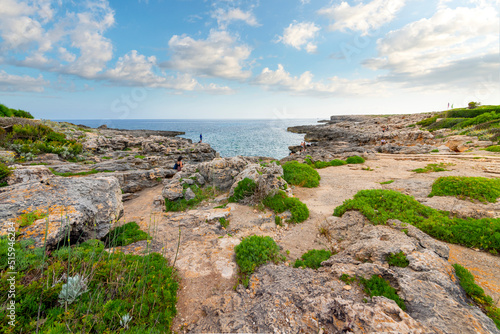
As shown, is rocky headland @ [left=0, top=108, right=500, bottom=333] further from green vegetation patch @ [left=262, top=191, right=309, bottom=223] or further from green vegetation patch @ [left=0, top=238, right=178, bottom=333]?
green vegetation patch @ [left=0, top=238, right=178, bottom=333]

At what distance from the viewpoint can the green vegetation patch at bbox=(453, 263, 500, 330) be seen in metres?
3.56

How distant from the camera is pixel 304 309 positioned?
373 centimetres

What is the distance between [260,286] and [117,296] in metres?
3.01

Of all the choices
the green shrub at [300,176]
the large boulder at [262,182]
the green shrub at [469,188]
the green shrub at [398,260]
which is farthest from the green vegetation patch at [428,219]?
the green shrub at [300,176]

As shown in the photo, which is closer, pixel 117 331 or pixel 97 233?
pixel 117 331

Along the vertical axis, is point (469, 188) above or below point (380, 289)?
above

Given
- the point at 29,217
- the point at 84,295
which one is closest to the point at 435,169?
the point at 84,295

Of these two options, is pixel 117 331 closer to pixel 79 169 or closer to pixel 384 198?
pixel 384 198

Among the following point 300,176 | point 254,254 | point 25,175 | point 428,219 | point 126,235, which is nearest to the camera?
point 254,254

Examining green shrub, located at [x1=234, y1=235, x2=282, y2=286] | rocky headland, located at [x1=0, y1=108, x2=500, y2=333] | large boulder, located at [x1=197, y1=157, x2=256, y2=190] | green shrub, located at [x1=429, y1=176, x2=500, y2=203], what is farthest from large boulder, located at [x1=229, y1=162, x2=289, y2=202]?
green shrub, located at [x1=429, y1=176, x2=500, y2=203]

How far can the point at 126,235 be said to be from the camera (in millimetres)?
6824

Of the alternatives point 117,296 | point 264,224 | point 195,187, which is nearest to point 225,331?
point 117,296

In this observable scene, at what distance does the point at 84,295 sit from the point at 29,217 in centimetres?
329

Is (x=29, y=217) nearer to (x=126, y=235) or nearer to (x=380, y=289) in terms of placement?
(x=126, y=235)
